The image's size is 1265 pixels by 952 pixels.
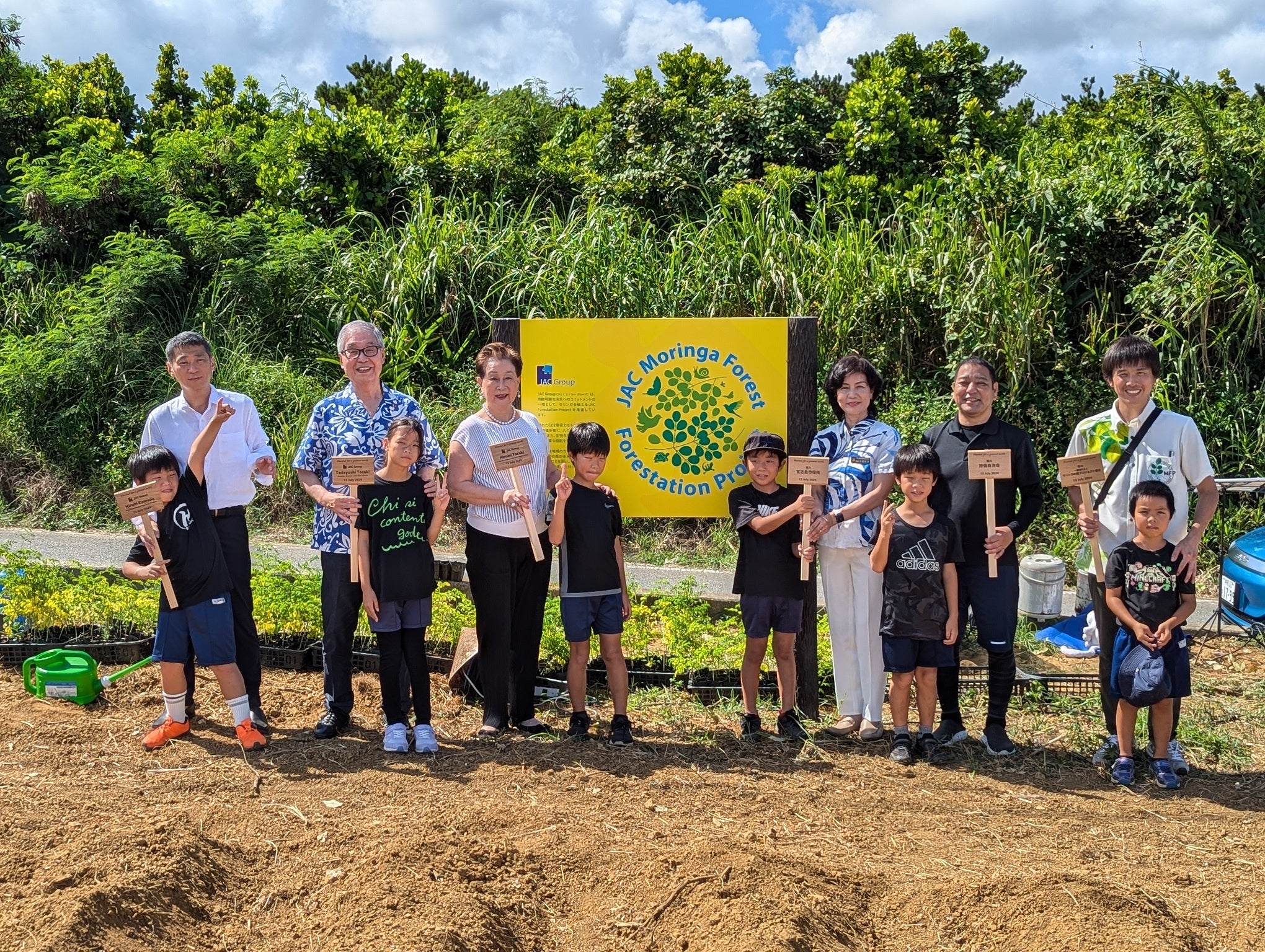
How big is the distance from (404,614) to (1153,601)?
3153 millimetres

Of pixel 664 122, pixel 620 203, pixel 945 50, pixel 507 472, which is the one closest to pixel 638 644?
pixel 507 472

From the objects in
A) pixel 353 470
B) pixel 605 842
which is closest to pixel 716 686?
pixel 605 842

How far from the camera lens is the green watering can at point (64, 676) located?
5.36m

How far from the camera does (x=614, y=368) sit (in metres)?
5.51

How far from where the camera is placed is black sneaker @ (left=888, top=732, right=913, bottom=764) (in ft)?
15.8

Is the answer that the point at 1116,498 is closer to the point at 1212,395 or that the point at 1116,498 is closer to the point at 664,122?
the point at 1212,395

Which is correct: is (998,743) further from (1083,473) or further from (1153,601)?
(1083,473)

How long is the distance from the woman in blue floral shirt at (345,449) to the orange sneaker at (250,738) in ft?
0.85

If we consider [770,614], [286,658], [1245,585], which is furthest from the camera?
[1245,585]

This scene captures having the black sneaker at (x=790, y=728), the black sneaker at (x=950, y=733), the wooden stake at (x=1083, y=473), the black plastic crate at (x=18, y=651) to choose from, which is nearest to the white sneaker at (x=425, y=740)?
the black sneaker at (x=790, y=728)

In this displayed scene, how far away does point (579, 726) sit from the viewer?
200 inches

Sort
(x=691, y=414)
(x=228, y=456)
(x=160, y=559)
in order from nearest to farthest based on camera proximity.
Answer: (x=160, y=559), (x=228, y=456), (x=691, y=414)

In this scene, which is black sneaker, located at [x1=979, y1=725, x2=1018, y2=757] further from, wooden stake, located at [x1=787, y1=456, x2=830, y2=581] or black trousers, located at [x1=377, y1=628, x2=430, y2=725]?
black trousers, located at [x1=377, y1=628, x2=430, y2=725]

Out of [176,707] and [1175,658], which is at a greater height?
[1175,658]
